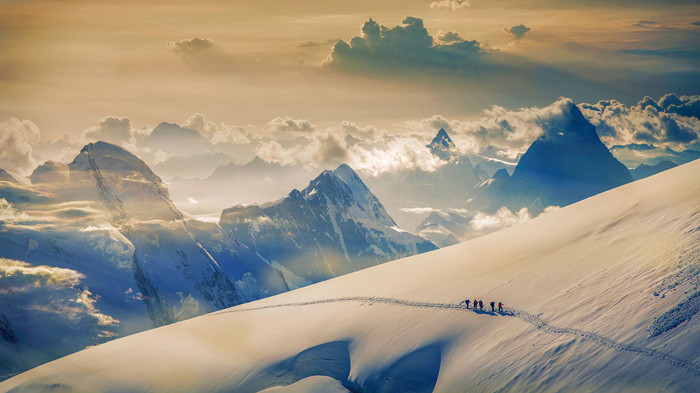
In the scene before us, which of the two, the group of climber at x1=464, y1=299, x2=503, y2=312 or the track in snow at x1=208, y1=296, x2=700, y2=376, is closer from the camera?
the track in snow at x1=208, y1=296, x2=700, y2=376

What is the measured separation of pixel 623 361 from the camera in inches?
1906

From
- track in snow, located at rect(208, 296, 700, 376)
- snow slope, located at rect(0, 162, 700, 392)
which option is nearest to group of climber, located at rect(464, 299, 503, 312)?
track in snow, located at rect(208, 296, 700, 376)

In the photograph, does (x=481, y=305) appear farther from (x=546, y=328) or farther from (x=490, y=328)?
(x=546, y=328)

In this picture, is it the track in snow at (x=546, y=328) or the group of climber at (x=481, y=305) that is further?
the group of climber at (x=481, y=305)

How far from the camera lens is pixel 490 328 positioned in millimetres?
61062

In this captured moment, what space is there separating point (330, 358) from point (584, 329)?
28208 millimetres

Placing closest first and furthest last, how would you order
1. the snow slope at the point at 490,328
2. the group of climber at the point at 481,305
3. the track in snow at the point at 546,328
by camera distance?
the track in snow at the point at 546,328 < the snow slope at the point at 490,328 < the group of climber at the point at 481,305

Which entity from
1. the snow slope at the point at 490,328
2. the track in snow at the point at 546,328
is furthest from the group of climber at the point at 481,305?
the snow slope at the point at 490,328

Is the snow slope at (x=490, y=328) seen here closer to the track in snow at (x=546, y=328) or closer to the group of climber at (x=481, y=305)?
the track in snow at (x=546, y=328)

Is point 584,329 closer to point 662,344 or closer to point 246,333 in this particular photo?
point 662,344

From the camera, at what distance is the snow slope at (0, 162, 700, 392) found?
5059cm

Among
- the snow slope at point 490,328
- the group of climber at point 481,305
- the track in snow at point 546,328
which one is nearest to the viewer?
the track in snow at point 546,328

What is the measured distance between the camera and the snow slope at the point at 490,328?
50594 mm

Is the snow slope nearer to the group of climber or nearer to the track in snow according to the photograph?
the track in snow
